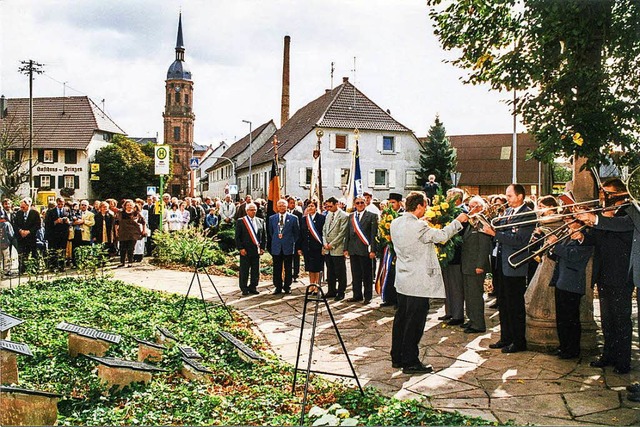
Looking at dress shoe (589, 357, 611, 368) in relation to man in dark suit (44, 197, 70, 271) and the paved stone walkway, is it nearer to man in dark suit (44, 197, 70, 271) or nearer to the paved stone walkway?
the paved stone walkway

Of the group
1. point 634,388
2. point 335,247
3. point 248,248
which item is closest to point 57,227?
point 248,248

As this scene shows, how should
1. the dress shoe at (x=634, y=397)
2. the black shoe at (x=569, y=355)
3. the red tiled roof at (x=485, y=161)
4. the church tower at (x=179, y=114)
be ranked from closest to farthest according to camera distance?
the dress shoe at (x=634, y=397)
the black shoe at (x=569, y=355)
the red tiled roof at (x=485, y=161)
the church tower at (x=179, y=114)

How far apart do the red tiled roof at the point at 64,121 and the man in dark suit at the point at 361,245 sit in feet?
99.0

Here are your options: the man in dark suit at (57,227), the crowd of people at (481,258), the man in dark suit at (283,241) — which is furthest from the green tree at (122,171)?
the man in dark suit at (283,241)

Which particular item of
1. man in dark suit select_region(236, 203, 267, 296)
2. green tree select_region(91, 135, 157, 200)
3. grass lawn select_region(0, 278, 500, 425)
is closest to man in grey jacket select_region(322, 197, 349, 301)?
man in dark suit select_region(236, 203, 267, 296)

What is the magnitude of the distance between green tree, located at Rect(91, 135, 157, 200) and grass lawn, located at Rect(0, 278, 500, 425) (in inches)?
1801

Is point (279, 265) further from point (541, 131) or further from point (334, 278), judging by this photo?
point (541, 131)

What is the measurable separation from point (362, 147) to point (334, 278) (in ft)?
101

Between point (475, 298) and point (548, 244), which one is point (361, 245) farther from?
point (548, 244)

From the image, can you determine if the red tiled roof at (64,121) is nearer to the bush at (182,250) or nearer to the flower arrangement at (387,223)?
the bush at (182,250)

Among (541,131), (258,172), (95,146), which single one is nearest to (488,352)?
(541,131)

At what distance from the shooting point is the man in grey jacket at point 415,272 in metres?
6.92

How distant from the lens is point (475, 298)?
28.7 ft

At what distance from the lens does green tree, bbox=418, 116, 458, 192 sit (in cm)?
4256
